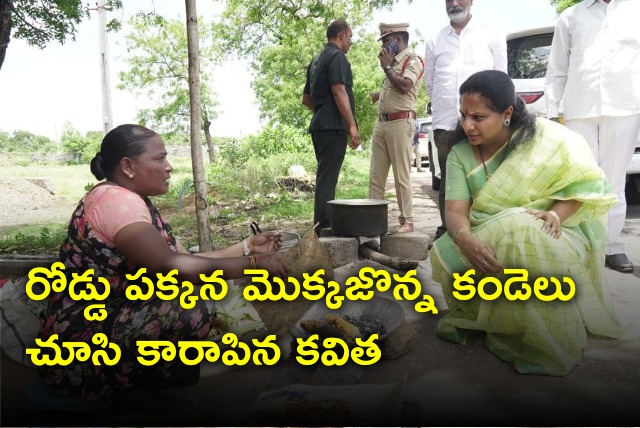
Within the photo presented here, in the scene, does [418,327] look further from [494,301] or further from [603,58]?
[603,58]

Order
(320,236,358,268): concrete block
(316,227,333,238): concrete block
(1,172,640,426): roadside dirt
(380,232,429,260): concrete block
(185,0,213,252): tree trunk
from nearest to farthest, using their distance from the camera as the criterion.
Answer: (1,172,640,426): roadside dirt
(185,0,213,252): tree trunk
(320,236,358,268): concrete block
(380,232,429,260): concrete block
(316,227,333,238): concrete block

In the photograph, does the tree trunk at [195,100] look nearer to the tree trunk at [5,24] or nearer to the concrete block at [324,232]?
the concrete block at [324,232]

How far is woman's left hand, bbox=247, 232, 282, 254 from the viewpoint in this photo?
8.20 ft

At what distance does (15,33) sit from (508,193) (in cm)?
639

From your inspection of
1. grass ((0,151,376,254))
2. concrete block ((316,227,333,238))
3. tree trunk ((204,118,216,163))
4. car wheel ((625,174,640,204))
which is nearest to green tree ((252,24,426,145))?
tree trunk ((204,118,216,163))

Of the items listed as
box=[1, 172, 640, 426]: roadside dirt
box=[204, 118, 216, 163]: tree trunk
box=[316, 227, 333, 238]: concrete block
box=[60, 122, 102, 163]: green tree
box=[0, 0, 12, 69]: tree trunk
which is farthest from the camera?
box=[60, 122, 102, 163]: green tree

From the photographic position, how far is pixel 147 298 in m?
2.15

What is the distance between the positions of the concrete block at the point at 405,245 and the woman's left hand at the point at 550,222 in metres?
1.88

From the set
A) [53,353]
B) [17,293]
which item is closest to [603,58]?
[53,353]

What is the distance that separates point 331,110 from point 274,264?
2780 mm

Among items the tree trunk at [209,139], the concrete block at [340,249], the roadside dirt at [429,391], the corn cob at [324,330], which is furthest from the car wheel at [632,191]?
the tree trunk at [209,139]

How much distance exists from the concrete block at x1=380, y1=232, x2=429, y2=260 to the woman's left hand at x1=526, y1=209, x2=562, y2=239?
1882 mm

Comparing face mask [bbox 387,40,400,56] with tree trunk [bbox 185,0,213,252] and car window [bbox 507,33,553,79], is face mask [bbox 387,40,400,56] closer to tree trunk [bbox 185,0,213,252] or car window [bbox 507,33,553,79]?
car window [bbox 507,33,553,79]

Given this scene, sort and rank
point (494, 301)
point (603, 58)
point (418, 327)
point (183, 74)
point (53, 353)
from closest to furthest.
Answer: point (53, 353)
point (494, 301)
point (418, 327)
point (603, 58)
point (183, 74)
